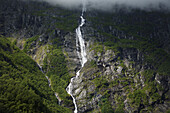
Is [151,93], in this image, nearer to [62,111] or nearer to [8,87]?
[62,111]

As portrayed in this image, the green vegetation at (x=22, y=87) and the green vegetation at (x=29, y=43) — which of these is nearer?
the green vegetation at (x=22, y=87)

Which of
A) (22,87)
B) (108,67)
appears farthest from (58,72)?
(22,87)

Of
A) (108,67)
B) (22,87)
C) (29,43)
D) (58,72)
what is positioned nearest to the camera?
(22,87)

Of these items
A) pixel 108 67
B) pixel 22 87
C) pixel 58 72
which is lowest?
pixel 58 72

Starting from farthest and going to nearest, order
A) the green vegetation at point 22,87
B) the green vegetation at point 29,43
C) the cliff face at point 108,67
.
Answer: the green vegetation at point 29,43 < the cliff face at point 108,67 < the green vegetation at point 22,87

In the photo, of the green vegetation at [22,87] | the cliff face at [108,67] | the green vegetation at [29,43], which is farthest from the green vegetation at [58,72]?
the green vegetation at [29,43]

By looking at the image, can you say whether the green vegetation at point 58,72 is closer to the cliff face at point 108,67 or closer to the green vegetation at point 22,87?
the cliff face at point 108,67

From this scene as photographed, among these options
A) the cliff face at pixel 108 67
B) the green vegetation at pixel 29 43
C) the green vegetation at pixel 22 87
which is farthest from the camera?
the green vegetation at pixel 29 43

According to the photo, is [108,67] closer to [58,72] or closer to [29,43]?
[58,72]

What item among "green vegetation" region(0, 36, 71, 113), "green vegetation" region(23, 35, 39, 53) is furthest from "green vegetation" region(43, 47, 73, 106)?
"green vegetation" region(23, 35, 39, 53)
